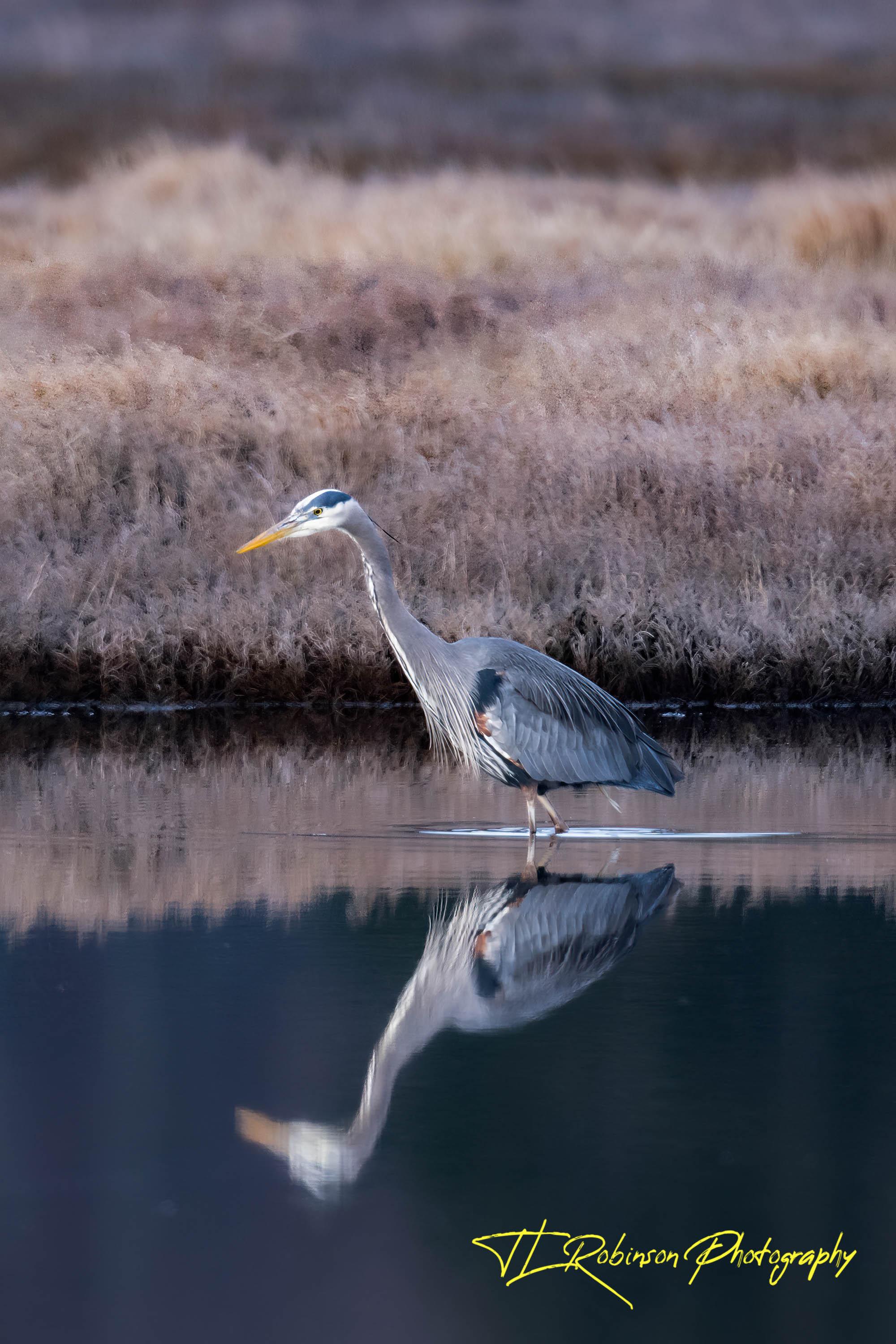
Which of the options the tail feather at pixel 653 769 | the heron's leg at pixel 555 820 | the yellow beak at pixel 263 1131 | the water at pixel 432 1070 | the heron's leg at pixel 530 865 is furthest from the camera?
the tail feather at pixel 653 769

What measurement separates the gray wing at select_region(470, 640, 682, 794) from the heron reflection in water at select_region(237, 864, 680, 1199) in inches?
31.7

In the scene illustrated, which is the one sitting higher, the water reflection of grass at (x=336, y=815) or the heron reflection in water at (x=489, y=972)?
the water reflection of grass at (x=336, y=815)

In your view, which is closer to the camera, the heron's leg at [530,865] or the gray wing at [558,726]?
the heron's leg at [530,865]

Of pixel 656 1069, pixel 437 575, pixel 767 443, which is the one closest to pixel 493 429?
pixel 767 443

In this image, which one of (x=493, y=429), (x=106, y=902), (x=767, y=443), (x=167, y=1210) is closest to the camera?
(x=167, y=1210)

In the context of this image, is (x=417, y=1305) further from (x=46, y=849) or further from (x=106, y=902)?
(x=46, y=849)

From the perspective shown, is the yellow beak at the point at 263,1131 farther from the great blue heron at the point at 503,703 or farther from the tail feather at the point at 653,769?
the tail feather at the point at 653,769

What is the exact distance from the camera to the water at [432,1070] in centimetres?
351

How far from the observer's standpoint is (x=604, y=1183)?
3992mm

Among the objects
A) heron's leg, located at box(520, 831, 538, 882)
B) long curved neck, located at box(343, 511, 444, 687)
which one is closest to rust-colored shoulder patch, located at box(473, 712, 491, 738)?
long curved neck, located at box(343, 511, 444, 687)

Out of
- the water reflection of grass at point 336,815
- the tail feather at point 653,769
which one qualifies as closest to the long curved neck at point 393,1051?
the water reflection of grass at point 336,815

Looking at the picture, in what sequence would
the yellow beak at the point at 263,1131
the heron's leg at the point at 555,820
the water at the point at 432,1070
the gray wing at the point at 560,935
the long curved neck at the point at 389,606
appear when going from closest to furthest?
the water at the point at 432,1070 < the yellow beak at the point at 263,1131 < the gray wing at the point at 560,935 < the long curved neck at the point at 389,606 < the heron's leg at the point at 555,820

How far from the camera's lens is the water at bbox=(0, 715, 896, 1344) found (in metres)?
3.51

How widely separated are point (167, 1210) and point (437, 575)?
12303 mm
